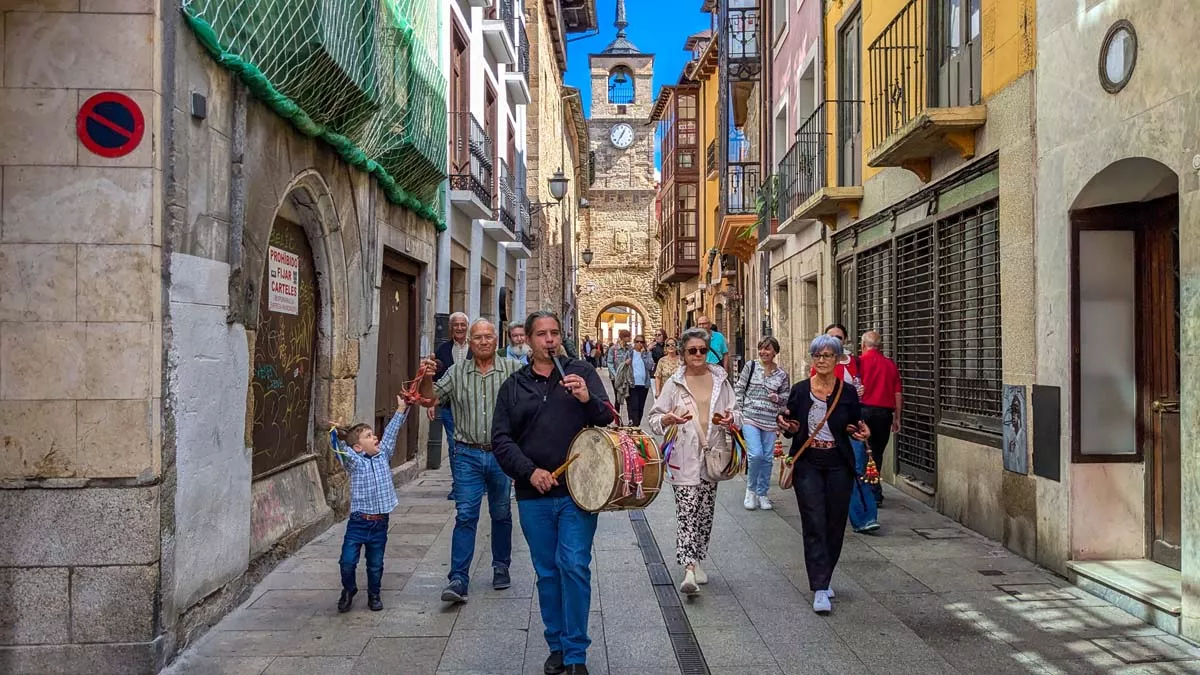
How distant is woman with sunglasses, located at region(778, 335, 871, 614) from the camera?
249 inches

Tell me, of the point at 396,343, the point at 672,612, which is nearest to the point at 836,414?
the point at 672,612

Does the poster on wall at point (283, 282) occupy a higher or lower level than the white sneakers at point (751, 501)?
higher

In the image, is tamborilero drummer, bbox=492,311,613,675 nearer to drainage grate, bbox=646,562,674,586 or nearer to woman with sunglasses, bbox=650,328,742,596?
woman with sunglasses, bbox=650,328,742,596

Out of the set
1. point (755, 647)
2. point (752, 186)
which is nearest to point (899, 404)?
point (755, 647)

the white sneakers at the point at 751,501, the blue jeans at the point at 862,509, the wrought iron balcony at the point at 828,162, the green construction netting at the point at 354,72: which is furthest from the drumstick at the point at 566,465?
the wrought iron balcony at the point at 828,162

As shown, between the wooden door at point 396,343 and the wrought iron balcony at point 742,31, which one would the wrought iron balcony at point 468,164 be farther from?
the wrought iron balcony at point 742,31

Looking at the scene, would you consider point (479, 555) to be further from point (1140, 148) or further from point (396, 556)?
point (1140, 148)

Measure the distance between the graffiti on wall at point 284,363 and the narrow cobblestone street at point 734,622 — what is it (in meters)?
0.88

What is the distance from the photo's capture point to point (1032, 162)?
25.2ft

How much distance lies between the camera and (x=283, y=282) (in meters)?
7.85

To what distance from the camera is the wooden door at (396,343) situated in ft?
36.9

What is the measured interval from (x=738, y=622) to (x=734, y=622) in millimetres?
23

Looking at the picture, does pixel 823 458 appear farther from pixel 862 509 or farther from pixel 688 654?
pixel 862 509

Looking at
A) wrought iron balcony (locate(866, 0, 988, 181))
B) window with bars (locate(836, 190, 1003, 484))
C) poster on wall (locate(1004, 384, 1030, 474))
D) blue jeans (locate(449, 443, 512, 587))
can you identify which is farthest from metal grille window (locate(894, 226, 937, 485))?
blue jeans (locate(449, 443, 512, 587))
